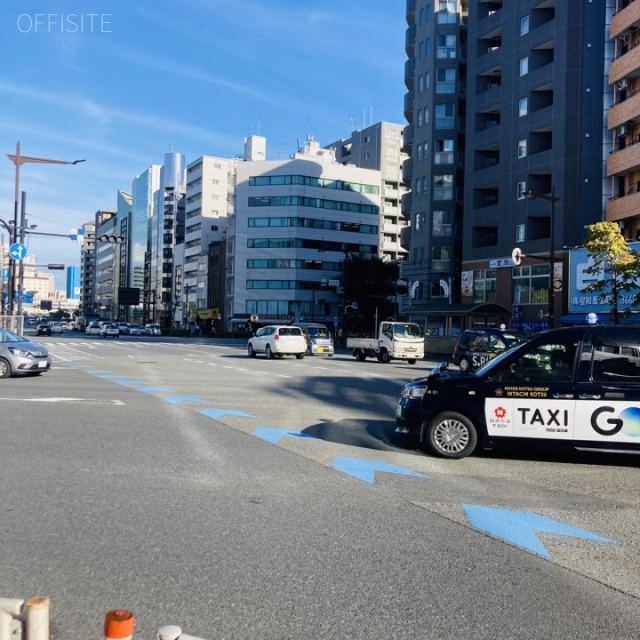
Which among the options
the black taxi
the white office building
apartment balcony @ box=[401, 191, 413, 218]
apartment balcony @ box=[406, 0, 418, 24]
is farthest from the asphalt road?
the white office building

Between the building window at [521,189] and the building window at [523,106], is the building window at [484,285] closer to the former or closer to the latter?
the building window at [521,189]

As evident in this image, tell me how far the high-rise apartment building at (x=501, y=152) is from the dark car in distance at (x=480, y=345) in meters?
10.1

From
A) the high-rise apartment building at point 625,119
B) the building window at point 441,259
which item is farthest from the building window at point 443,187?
the high-rise apartment building at point 625,119

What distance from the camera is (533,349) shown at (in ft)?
28.3

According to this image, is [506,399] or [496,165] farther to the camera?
[496,165]

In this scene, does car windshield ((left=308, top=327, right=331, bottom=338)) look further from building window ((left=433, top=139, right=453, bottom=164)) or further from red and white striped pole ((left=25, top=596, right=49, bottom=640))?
red and white striped pole ((left=25, top=596, right=49, bottom=640))

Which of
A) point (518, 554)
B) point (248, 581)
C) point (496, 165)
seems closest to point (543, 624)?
point (518, 554)

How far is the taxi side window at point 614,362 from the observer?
8195mm

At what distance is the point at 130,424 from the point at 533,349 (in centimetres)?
636

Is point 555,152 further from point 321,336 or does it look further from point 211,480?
point 211,480

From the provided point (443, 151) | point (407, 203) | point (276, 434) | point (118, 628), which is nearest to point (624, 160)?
point (443, 151)

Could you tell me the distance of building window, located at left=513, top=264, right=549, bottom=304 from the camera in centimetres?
4534

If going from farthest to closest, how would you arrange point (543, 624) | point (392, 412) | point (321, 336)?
point (321, 336)
point (392, 412)
point (543, 624)

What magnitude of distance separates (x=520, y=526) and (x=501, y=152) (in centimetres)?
4786
